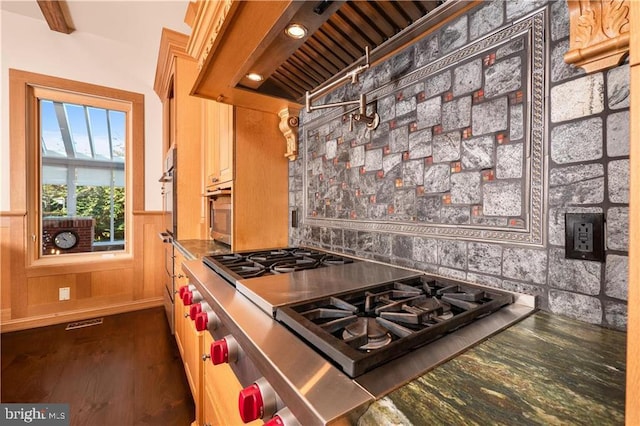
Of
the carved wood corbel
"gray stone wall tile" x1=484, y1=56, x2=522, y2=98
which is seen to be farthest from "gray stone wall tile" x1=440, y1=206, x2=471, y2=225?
the carved wood corbel

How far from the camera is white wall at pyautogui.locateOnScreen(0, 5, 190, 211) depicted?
2553 millimetres

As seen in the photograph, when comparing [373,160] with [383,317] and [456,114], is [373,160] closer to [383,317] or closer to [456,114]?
[456,114]

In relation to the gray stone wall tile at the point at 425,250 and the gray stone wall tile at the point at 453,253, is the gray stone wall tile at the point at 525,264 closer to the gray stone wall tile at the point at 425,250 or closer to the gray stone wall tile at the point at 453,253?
the gray stone wall tile at the point at 453,253

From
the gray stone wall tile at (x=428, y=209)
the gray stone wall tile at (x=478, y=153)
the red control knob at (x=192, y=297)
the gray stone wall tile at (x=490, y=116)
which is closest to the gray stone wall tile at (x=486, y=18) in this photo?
the gray stone wall tile at (x=490, y=116)

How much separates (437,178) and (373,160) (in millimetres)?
347

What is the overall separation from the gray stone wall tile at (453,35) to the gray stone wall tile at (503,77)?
0.16 metres

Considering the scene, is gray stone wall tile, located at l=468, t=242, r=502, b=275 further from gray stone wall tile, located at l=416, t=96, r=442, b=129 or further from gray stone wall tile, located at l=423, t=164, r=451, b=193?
gray stone wall tile, located at l=416, t=96, r=442, b=129

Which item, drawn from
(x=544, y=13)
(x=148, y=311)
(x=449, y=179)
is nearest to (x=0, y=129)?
(x=148, y=311)

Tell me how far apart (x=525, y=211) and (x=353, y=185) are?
2.49 ft

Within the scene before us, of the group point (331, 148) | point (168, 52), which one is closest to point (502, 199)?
point (331, 148)

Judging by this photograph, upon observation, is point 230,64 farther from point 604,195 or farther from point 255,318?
point 604,195

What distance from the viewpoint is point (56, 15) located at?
2475 millimetres

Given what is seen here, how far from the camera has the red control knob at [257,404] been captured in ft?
1.74

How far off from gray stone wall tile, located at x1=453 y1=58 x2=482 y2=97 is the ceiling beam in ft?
10.5
